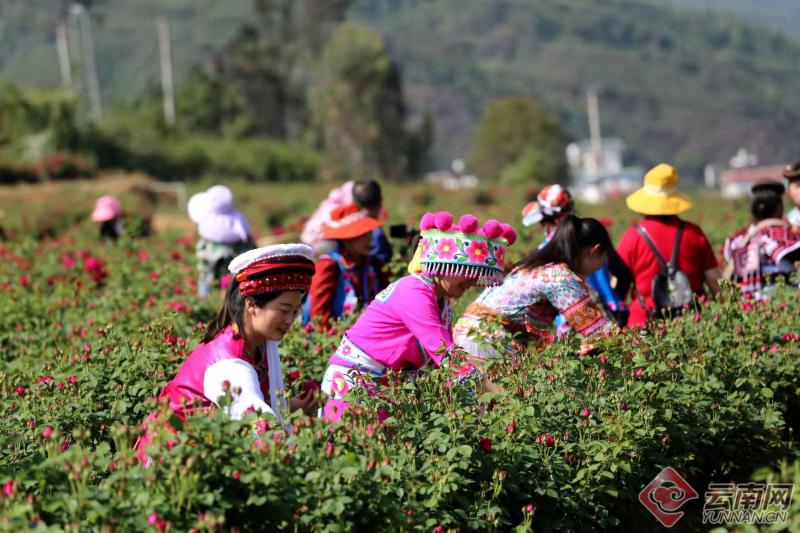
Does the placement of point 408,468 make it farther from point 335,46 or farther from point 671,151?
point 671,151

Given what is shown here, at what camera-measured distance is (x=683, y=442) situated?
5.07 meters

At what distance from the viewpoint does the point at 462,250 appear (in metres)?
4.82

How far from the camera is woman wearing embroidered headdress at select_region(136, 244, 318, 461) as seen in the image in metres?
4.03

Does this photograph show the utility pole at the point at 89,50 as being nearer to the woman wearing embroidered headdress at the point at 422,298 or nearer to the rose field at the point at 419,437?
the rose field at the point at 419,437

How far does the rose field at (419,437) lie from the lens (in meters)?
3.32

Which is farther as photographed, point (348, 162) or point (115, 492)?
point (348, 162)

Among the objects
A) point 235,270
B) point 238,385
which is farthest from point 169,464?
point 235,270

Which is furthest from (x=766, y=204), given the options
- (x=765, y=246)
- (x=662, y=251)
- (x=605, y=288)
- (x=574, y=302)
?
(x=574, y=302)

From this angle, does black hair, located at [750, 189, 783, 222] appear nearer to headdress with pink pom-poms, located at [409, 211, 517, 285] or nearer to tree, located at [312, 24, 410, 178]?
headdress with pink pom-poms, located at [409, 211, 517, 285]

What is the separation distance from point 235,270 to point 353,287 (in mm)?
2931

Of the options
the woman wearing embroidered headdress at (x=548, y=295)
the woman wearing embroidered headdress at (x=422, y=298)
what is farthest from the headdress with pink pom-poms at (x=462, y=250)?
the woman wearing embroidered headdress at (x=548, y=295)
